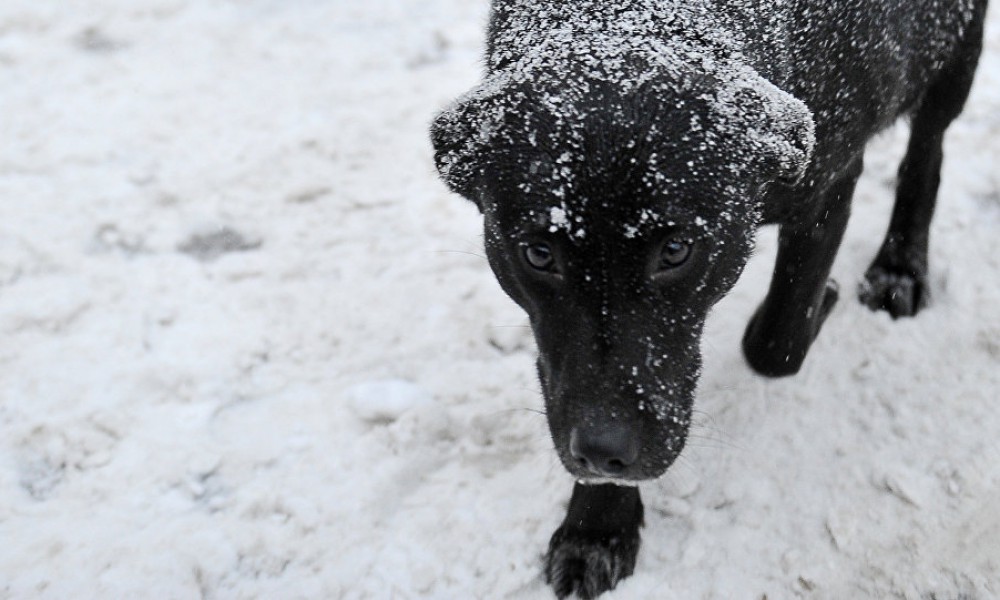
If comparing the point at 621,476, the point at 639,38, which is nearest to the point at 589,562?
the point at 621,476

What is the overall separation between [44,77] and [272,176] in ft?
5.46

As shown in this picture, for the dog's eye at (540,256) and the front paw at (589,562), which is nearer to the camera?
the dog's eye at (540,256)

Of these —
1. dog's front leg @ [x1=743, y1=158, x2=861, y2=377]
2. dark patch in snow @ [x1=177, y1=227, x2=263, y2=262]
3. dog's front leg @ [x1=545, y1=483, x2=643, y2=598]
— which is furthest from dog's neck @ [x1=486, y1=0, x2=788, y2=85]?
dark patch in snow @ [x1=177, y1=227, x2=263, y2=262]

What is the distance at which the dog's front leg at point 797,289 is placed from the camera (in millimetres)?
2924

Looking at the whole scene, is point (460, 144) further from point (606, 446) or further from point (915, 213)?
point (915, 213)

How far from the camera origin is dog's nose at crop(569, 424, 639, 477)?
2184mm

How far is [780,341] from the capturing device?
318cm

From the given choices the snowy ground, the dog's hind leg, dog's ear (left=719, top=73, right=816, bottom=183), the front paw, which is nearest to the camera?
dog's ear (left=719, top=73, right=816, bottom=183)

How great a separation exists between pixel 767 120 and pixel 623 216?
45cm

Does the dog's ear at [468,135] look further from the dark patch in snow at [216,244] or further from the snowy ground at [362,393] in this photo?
A: the dark patch in snow at [216,244]

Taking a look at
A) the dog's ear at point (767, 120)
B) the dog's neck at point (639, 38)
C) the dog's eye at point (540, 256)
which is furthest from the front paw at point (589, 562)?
the dog's neck at point (639, 38)

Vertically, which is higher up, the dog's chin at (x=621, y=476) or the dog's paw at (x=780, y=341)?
the dog's chin at (x=621, y=476)

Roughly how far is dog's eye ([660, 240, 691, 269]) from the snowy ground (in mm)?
1062

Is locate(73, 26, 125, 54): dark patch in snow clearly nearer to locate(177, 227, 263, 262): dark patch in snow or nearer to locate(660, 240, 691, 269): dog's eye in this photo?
locate(177, 227, 263, 262): dark patch in snow
